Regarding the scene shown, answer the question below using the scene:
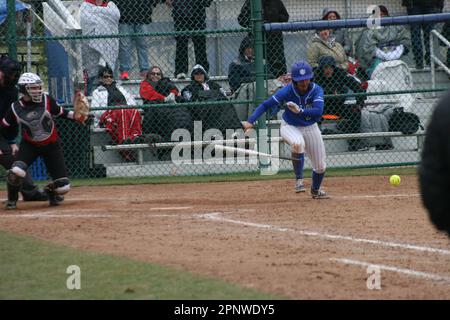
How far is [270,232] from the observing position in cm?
891

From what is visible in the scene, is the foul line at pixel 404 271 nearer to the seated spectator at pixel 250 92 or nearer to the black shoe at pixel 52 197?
the black shoe at pixel 52 197

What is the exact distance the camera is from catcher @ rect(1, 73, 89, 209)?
36.3ft

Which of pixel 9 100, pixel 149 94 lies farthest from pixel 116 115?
pixel 9 100

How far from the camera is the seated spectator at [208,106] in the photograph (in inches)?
568

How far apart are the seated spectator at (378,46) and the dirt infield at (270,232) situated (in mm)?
3351

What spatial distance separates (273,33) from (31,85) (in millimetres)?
5117

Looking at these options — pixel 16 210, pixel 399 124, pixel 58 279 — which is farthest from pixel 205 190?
pixel 58 279

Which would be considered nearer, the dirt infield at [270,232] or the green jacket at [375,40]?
the dirt infield at [270,232]

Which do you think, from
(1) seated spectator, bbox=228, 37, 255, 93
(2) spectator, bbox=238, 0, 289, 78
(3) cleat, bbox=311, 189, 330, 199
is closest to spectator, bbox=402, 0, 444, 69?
(2) spectator, bbox=238, 0, 289, 78

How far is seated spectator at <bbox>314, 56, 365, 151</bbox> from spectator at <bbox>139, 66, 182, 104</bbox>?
2.23 meters

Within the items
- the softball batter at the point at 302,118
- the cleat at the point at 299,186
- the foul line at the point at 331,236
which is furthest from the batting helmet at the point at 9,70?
the cleat at the point at 299,186

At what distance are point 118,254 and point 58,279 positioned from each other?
1105mm

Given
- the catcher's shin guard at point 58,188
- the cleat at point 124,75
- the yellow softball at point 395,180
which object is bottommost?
the yellow softball at point 395,180

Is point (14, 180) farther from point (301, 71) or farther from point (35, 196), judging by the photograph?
point (301, 71)
